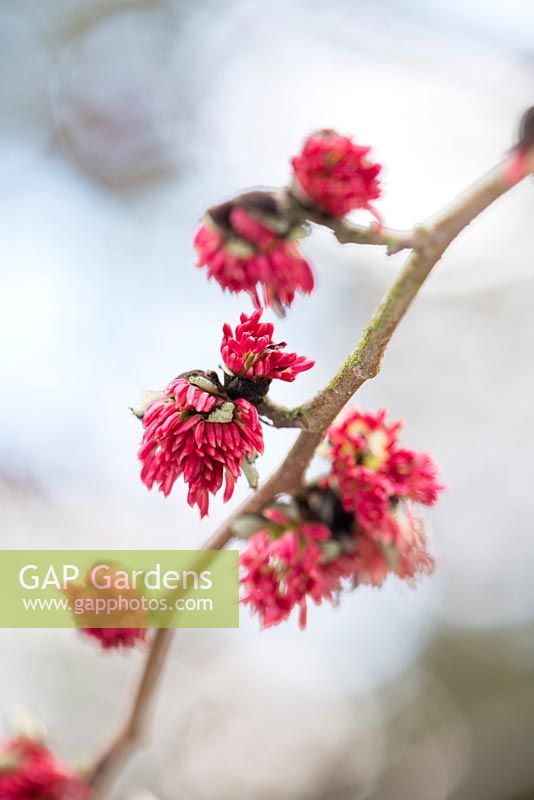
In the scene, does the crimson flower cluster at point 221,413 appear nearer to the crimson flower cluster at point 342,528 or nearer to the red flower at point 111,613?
the crimson flower cluster at point 342,528

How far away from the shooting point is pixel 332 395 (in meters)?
1.12

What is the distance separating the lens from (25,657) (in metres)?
6.85

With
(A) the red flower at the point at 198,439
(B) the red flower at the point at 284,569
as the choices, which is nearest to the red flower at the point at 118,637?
(B) the red flower at the point at 284,569

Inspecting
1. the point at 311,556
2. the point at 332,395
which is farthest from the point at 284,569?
the point at 332,395

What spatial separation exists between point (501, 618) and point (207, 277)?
6.19 m

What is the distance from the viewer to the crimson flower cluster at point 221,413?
116 cm

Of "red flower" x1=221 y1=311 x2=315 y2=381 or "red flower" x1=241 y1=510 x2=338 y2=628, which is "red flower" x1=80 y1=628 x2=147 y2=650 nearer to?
"red flower" x1=241 y1=510 x2=338 y2=628

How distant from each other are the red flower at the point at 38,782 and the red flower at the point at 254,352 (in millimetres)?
950

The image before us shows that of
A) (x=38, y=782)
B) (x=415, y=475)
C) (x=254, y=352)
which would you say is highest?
(x=254, y=352)

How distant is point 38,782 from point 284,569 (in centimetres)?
73

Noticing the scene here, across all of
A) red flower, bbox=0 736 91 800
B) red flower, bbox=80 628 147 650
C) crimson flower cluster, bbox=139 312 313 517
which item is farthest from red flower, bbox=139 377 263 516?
red flower, bbox=0 736 91 800

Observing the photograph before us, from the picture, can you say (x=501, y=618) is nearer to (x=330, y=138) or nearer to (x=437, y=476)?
(x=437, y=476)

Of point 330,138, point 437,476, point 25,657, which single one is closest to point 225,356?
point 330,138

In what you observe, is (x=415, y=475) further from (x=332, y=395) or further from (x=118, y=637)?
(x=118, y=637)
